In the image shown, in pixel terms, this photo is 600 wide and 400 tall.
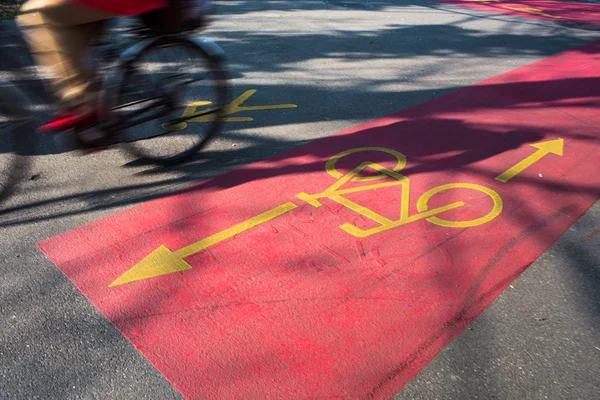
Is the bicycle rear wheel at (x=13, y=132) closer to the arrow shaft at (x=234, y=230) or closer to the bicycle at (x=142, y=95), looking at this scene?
the bicycle at (x=142, y=95)

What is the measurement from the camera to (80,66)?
3.87 meters

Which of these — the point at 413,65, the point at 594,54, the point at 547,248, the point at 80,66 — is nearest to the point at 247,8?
the point at 413,65

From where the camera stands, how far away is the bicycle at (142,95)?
13.0ft

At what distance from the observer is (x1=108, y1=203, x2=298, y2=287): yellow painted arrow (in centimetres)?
332

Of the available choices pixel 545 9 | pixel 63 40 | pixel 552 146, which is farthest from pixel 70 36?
pixel 545 9

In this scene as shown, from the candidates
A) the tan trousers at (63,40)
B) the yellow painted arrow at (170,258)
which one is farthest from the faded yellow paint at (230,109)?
the yellow painted arrow at (170,258)

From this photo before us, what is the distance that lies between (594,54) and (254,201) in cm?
741

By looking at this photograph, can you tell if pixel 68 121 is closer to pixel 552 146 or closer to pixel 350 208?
pixel 350 208

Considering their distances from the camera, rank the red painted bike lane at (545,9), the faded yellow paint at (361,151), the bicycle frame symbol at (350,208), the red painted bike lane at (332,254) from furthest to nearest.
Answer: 1. the red painted bike lane at (545,9)
2. the faded yellow paint at (361,151)
3. the bicycle frame symbol at (350,208)
4. the red painted bike lane at (332,254)

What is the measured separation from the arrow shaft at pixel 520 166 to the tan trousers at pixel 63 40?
3.23m

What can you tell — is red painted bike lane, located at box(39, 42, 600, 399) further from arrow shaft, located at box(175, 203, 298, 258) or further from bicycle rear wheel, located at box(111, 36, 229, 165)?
bicycle rear wheel, located at box(111, 36, 229, 165)

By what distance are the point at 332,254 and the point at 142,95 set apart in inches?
74.1

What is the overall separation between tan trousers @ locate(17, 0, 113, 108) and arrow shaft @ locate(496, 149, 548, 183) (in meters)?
3.23

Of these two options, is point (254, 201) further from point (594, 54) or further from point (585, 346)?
point (594, 54)
